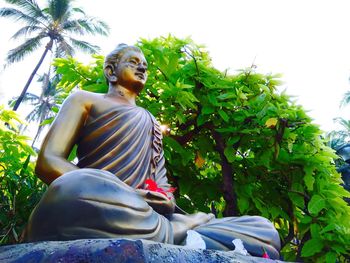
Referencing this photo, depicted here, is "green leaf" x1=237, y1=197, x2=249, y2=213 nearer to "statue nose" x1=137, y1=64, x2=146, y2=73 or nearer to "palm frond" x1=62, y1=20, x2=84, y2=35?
"statue nose" x1=137, y1=64, x2=146, y2=73

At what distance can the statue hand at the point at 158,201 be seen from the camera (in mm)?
2914

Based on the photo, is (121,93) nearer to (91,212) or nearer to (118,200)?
(118,200)

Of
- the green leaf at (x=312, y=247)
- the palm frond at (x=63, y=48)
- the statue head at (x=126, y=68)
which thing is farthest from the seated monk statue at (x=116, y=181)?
the palm frond at (x=63, y=48)

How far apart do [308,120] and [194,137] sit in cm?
124

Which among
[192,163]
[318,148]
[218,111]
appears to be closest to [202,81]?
[218,111]

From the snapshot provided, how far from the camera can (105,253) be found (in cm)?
182

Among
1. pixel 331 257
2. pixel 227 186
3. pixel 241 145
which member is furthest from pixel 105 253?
pixel 241 145

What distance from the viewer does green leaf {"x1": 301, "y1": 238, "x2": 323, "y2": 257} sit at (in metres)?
4.27

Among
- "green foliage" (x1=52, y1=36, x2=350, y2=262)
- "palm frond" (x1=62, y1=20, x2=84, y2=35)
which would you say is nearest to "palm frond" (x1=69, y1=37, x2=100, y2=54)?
"palm frond" (x1=62, y1=20, x2=84, y2=35)

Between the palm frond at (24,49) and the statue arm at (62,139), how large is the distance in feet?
57.2

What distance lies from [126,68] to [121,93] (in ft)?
0.71

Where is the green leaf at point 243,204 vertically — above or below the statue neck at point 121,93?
below

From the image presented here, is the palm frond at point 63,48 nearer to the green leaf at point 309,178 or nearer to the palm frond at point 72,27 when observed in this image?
the palm frond at point 72,27

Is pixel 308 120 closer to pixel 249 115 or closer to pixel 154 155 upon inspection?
pixel 249 115
